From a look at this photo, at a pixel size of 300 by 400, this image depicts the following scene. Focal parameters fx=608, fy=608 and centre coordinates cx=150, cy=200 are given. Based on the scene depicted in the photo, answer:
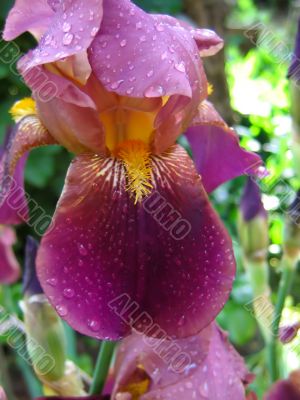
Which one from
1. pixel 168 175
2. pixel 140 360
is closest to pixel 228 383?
pixel 140 360

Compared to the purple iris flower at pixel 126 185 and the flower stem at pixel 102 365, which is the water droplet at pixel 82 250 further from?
the flower stem at pixel 102 365

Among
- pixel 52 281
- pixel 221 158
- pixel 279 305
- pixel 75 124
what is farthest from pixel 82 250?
pixel 279 305

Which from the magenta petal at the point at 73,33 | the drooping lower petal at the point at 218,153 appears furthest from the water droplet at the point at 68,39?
the drooping lower petal at the point at 218,153

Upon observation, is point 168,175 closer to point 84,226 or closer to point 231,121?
point 84,226

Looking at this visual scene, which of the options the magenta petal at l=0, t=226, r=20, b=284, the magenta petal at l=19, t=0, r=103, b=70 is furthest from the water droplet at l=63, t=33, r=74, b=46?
the magenta petal at l=0, t=226, r=20, b=284

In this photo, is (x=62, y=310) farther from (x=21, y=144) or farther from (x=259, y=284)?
(x=259, y=284)
